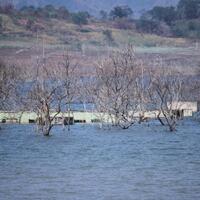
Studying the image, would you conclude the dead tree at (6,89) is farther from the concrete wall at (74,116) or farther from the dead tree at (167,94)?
the dead tree at (167,94)

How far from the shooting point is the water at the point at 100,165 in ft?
104

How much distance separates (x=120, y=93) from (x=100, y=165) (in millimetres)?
22977

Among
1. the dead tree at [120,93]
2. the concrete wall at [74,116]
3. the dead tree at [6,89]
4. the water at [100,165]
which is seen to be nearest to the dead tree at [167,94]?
the water at [100,165]

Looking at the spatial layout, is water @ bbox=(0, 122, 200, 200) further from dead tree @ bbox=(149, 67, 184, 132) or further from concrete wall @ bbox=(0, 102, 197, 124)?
concrete wall @ bbox=(0, 102, 197, 124)

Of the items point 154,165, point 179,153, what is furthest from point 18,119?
point 154,165

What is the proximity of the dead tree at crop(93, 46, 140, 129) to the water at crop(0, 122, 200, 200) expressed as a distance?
4.67ft

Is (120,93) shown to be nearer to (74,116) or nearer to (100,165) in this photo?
(74,116)

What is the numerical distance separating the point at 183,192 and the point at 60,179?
584 centimetres

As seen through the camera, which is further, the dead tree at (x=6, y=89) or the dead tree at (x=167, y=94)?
the dead tree at (x=6, y=89)

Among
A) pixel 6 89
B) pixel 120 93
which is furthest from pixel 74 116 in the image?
pixel 120 93

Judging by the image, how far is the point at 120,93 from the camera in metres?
64.1

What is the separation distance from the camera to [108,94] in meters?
63.8

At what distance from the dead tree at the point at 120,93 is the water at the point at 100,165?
4.67 ft

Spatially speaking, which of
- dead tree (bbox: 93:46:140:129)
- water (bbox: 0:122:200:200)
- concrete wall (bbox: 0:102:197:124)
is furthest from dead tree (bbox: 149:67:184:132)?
concrete wall (bbox: 0:102:197:124)
